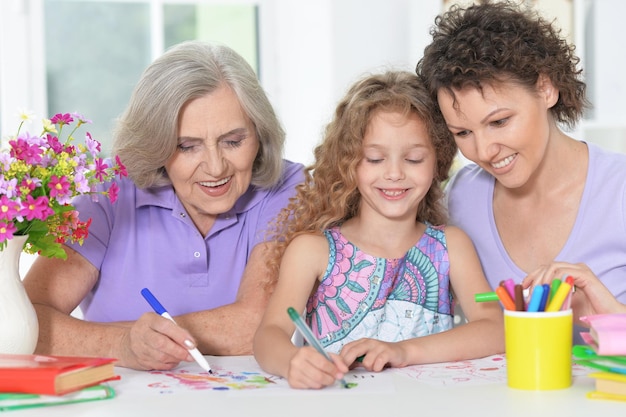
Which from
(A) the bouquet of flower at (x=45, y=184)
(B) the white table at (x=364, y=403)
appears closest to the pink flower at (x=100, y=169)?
(A) the bouquet of flower at (x=45, y=184)

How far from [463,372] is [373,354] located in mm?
156

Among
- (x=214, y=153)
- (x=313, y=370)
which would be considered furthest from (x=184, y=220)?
(x=313, y=370)

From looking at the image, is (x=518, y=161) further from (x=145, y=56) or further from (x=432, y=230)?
(x=145, y=56)

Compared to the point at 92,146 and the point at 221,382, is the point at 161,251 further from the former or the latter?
the point at 221,382

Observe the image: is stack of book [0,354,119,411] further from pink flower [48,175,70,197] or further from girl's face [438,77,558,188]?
girl's face [438,77,558,188]

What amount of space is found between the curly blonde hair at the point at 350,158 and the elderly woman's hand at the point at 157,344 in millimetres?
348

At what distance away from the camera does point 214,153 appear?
72.4 inches

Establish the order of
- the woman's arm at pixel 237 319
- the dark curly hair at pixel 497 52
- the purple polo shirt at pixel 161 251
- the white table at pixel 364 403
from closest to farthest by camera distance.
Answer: the white table at pixel 364 403 → the dark curly hair at pixel 497 52 → the woman's arm at pixel 237 319 → the purple polo shirt at pixel 161 251

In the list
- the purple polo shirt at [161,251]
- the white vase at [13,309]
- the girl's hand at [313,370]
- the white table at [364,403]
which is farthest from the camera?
the purple polo shirt at [161,251]

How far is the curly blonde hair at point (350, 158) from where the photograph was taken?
5.86 ft

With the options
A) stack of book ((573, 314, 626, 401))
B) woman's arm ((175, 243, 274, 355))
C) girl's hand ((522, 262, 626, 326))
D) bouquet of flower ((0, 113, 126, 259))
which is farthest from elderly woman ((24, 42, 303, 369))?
stack of book ((573, 314, 626, 401))

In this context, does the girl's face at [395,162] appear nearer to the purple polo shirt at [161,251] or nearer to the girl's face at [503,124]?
the girl's face at [503,124]

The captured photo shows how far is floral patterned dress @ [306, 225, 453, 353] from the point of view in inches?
70.7

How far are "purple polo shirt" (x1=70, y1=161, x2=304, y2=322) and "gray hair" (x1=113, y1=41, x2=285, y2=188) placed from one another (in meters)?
0.07
